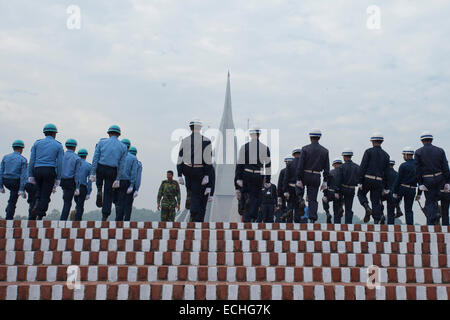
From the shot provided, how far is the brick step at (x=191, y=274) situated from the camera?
233 inches

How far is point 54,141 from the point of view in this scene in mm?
8969

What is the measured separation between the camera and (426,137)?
967 cm

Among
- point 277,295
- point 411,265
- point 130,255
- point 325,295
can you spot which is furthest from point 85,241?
point 411,265

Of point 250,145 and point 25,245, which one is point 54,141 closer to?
point 25,245

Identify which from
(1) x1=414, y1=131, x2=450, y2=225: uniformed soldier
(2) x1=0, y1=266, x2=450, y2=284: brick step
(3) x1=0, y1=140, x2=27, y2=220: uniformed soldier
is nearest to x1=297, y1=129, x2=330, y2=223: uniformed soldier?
(1) x1=414, y1=131, x2=450, y2=225: uniformed soldier

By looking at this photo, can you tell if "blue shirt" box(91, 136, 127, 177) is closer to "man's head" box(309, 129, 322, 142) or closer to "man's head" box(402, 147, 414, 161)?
"man's head" box(309, 129, 322, 142)

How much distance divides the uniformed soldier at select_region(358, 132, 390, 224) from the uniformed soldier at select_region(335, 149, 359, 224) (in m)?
0.91

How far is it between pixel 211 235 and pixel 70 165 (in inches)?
169

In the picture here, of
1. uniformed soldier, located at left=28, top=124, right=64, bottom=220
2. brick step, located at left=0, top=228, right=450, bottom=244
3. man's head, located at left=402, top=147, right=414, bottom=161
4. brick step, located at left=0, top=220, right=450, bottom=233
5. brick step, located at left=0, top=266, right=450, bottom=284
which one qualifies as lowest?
brick step, located at left=0, top=266, right=450, bottom=284

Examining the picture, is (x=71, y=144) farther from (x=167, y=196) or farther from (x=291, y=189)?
(x=291, y=189)

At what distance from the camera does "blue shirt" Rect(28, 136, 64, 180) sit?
8812 millimetres

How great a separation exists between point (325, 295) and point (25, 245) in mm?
4233

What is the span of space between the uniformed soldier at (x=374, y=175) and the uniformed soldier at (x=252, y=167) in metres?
1.99

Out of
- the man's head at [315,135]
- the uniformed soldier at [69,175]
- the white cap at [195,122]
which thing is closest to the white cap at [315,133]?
the man's head at [315,135]
